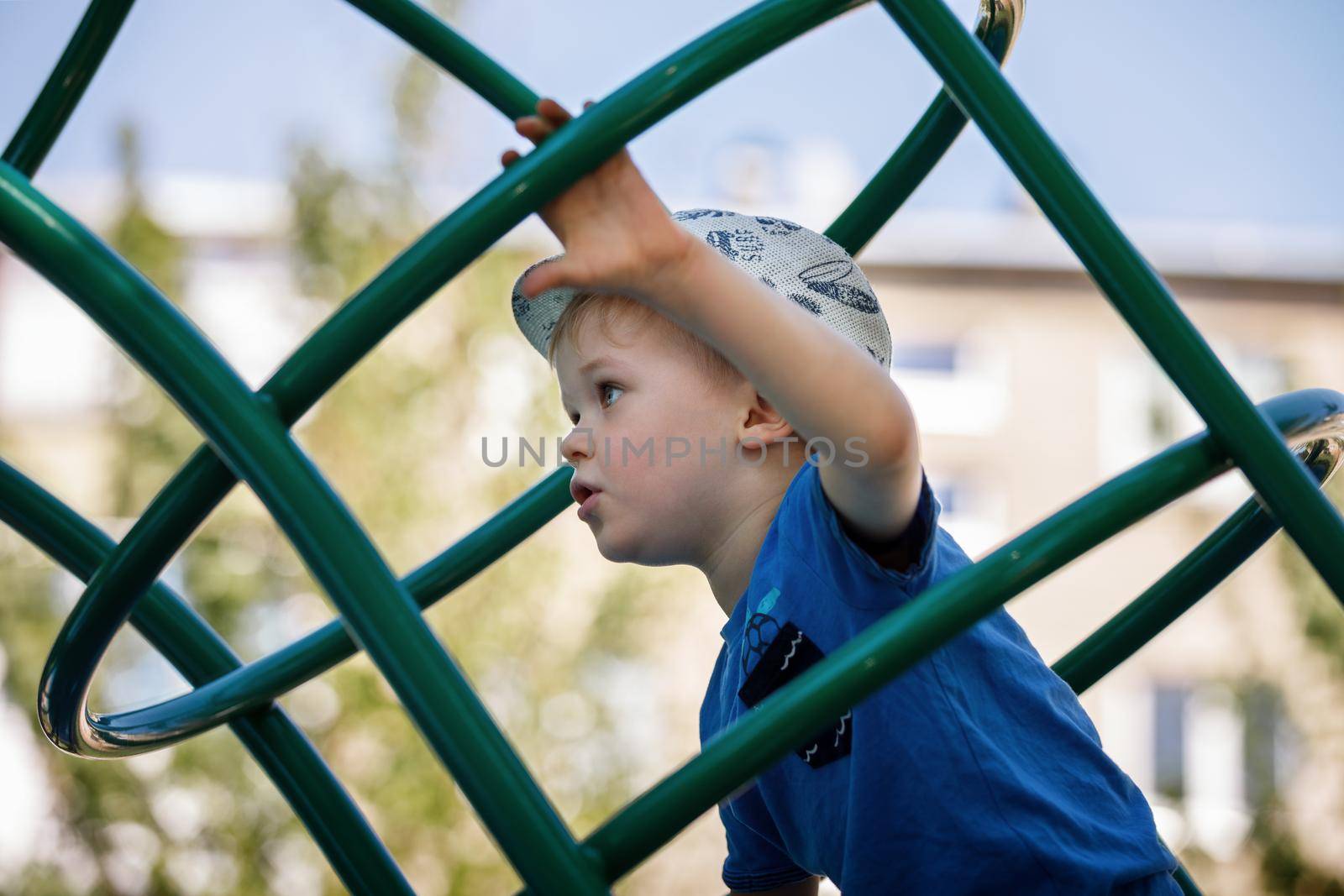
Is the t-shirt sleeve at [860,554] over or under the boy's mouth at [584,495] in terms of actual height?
under

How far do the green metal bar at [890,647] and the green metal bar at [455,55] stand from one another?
0.30m

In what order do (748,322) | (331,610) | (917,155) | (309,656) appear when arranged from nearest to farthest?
(748,322) < (309,656) < (917,155) < (331,610)

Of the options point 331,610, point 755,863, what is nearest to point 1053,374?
point 331,610

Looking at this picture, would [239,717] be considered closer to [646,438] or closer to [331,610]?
[646,438]

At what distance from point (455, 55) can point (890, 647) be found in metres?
0.40

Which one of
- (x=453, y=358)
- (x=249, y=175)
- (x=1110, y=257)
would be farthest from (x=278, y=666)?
(x=249, y=175)

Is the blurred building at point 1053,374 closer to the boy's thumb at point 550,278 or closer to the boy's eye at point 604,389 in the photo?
the boy's eye at point 604,389

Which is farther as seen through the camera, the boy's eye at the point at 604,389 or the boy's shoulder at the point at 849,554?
the boy's eye at the point at 604,389

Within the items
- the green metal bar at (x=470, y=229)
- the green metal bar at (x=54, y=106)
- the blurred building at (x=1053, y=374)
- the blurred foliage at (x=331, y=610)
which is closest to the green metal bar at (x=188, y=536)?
the green metal bar at (x=470, y=229)

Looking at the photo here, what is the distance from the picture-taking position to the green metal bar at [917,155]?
2.68 feet

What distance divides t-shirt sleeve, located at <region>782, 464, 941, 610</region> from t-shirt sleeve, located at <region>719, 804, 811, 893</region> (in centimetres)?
39

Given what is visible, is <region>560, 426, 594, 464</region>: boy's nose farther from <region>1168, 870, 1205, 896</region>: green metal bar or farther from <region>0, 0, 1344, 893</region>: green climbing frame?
<region>1168, 870, 1205, 896</region>: green metal bar

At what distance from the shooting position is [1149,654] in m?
7.40

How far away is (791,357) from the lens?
1.83 feet
